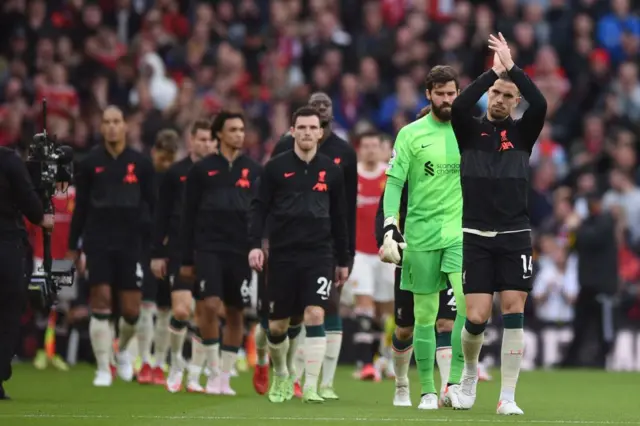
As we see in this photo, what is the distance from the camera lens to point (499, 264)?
42.3 feet

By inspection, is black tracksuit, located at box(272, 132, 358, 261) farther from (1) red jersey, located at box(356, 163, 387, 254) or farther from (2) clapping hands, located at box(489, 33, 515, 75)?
(1) red jersey, located at box(356, 163, 387, 254)

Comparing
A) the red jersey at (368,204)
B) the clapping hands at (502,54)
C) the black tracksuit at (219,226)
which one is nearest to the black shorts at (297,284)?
the black tracksuit at (219,226)

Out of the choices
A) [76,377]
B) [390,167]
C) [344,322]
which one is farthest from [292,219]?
[344,322]

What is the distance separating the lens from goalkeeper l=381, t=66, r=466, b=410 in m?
13.7

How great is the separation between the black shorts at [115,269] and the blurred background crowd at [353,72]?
5.68 metres

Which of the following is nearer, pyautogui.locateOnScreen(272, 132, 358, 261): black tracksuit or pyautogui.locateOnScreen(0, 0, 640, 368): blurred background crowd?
pyautogui.locateOnScreen(272, 132, 358, 261): black tracksuit

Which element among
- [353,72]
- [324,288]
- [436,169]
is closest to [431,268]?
[436,169]

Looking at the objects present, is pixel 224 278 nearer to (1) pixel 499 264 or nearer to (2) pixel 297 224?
(2) pixel 297 224

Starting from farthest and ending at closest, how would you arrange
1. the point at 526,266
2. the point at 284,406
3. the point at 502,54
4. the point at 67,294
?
the point at 67,294
the point at 284,406
the point at 526,266
the point at 502,54

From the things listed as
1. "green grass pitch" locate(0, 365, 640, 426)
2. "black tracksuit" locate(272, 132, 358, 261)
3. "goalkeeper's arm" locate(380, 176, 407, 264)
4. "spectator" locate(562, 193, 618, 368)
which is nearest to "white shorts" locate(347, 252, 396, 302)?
"green grass pitch" locate(0, 365, 640, 426)

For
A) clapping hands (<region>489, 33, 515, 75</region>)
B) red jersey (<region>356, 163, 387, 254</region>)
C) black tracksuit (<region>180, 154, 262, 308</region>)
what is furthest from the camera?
red jersey (<region>356, 163, 387, 254</region>)

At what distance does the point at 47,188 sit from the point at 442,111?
380 centimetres

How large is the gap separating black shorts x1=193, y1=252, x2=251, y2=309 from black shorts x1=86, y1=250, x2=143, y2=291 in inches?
64.4

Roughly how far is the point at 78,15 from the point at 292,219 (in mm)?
12617
